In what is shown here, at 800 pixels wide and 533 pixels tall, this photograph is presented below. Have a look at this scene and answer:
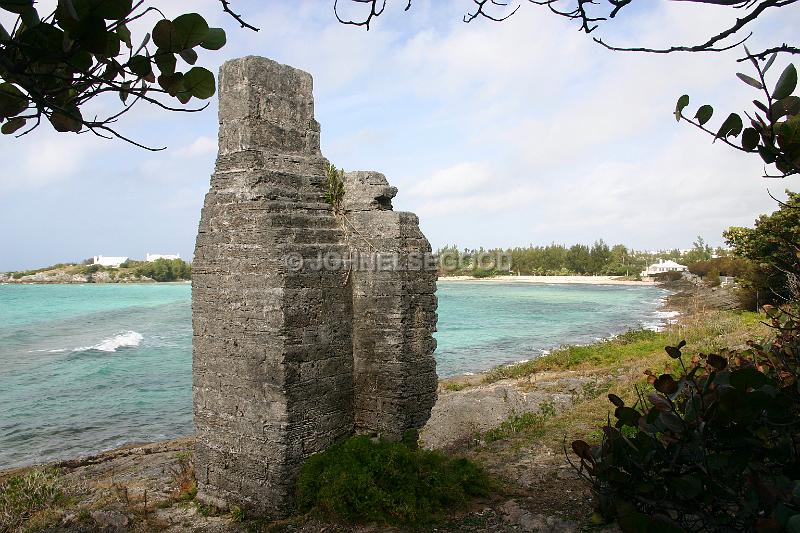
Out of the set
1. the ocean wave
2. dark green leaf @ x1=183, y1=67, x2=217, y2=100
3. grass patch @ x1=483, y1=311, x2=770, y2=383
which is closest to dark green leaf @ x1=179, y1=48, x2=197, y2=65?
dark green leaf @ x1=183, y1=67, x2=217, y2=100

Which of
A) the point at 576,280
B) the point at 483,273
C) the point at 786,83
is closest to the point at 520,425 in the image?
the point at 786,83

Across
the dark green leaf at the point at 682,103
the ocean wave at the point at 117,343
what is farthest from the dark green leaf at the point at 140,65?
the ocean wave at the point at 117,343

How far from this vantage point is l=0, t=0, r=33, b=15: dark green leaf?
166 centimetres

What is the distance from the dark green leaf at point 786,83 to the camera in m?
2.37

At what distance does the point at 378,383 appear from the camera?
7203 mm

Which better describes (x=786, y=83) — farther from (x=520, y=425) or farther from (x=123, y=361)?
(x=123, y=361)

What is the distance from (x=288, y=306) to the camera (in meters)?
6.43

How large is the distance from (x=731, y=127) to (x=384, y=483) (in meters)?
4.95

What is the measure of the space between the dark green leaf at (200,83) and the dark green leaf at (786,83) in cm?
231

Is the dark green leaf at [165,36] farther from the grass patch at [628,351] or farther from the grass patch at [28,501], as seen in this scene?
the grass patch at [628,351]

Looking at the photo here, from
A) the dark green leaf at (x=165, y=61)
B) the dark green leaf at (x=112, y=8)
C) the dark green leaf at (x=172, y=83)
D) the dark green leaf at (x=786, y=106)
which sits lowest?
the dark green leaf at (x=786, y=106)

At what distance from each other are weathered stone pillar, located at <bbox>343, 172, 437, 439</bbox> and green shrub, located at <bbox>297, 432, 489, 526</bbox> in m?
0.57

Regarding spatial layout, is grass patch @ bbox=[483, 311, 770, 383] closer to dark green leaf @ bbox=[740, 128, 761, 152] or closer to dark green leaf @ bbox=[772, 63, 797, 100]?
dark green leaf @ bbox=[740, 128, 761, 152]

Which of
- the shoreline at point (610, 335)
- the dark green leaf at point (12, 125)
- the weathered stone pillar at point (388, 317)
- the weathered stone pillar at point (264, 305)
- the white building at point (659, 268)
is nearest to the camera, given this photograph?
the dark green leaf at point (12, 125)
